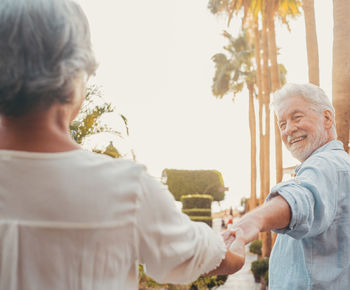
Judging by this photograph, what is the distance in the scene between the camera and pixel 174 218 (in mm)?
1170

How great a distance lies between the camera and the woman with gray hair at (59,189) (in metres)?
1.07

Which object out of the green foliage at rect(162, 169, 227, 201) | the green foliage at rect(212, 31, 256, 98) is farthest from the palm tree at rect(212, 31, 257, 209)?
the green foliage at rect(162, 169, 227, 201)

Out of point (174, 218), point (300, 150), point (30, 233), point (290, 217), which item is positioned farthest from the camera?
point (300, 150)

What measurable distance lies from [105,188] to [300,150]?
1.64 metres

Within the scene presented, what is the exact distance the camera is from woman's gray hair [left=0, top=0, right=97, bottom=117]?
1092 mm

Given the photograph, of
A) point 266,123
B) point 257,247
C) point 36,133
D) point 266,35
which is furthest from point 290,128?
point 257,247

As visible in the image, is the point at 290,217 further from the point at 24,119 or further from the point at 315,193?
the point at 24,119

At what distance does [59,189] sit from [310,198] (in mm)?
1173

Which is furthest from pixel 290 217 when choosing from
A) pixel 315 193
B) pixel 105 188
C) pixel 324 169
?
pixel 105 188

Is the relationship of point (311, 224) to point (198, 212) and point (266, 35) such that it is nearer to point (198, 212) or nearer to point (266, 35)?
point (266, 35)

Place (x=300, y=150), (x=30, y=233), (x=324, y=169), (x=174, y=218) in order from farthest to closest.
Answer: (x=300, y=150) < (x=324, y=169) < (x=174, y=218) < (x=30, y=233)

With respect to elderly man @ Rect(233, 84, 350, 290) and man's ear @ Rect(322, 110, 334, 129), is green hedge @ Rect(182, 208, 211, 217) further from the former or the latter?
elderly man @ Rect(233, 84, 350, 290)

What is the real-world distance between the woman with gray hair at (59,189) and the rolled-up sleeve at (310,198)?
79cm

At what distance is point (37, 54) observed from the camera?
1096mm
